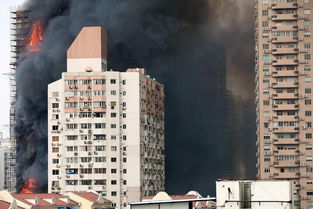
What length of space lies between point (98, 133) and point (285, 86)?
32935 millimetres

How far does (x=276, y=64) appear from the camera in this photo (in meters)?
170

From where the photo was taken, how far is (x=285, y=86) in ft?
559

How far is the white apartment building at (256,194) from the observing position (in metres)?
86.9

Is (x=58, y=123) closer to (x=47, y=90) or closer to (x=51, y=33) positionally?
(x=47, y=90)

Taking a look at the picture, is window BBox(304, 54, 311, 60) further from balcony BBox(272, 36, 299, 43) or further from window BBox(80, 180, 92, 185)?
window BBox(80, 180, 92, 185)

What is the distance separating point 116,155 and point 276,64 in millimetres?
31565

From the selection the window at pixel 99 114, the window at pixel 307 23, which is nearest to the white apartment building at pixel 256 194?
the window at pixel 307 23

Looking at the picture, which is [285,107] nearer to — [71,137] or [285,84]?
[285,84]

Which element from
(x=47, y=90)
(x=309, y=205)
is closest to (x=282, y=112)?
(x=309, y=205)

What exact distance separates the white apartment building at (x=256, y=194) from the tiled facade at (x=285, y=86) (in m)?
81.4

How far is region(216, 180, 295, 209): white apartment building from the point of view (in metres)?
86.9

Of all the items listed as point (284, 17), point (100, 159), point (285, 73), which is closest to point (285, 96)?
point (285, 73)

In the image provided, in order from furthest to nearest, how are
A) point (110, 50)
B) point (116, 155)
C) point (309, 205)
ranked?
1. point (110, 50)
2. point (116, 155)
3. point (309, 205)

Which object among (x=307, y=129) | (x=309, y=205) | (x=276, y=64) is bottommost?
(x=309, y=205)
